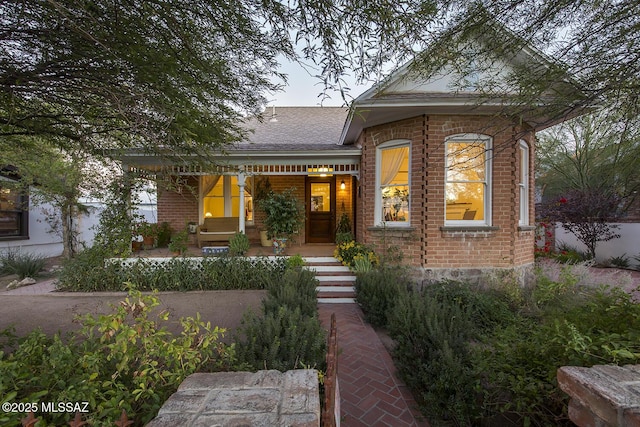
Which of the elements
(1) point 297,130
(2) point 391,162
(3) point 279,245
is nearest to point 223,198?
(1) point 297,130

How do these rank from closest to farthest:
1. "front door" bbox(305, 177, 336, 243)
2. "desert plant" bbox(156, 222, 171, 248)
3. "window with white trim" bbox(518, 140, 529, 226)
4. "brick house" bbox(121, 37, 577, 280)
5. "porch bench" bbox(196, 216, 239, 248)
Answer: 1. "brick house" bbox(121, 37, 577, 280)
2. "window with white trim" bbox(518, 140, 529, 226)
3. "porch bench" bbox(196, 216, 239, 248)
4. "desert plant" bbox(156, 222, 171, 248)
5. "front door" bbox(305, 177, 336, 243)

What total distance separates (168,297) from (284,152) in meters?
4.27

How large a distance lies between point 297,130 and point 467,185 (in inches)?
244

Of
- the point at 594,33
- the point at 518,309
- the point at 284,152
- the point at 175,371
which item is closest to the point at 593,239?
the point at 518,309

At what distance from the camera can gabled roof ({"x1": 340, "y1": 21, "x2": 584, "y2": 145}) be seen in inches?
114

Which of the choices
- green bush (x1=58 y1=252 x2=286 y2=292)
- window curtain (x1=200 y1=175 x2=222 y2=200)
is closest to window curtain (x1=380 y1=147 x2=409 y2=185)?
green bush (x1=58 y1=252 x2=286 y2=292)

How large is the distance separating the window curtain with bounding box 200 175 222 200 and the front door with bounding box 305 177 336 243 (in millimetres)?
3162

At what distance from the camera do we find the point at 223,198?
32.0ft

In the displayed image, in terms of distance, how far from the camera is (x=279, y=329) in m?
2.63

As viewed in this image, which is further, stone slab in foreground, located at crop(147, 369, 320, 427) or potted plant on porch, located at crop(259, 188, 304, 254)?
potted plant on porch, located at crop(259, 188, 304, 254)

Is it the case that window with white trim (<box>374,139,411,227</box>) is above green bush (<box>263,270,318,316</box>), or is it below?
above

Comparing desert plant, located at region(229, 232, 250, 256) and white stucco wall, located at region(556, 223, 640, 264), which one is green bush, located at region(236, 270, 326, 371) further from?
white stucco wall, located at region(556, 223, 640, 264)

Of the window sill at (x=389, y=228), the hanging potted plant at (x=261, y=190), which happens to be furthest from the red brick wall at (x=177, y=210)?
the window sill at (x=389, y=228)

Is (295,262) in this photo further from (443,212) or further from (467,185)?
(467,185)
